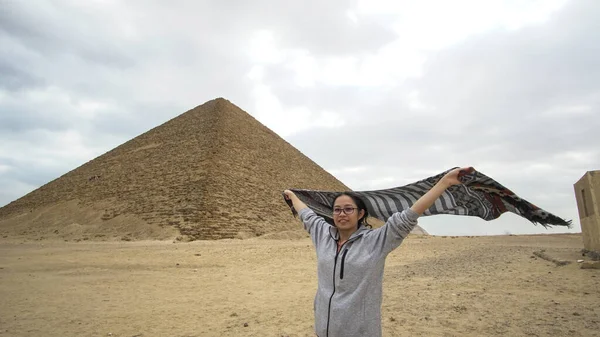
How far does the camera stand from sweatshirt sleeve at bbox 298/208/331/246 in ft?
7.29

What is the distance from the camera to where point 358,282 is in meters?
1.93

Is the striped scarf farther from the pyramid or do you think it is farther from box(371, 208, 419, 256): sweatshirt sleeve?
the pyramid

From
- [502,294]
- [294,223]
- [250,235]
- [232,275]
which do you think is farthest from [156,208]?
[502,294]

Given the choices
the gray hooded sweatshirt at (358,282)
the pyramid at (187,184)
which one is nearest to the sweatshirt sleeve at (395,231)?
the gray hooded sweatshirt at (358,282)

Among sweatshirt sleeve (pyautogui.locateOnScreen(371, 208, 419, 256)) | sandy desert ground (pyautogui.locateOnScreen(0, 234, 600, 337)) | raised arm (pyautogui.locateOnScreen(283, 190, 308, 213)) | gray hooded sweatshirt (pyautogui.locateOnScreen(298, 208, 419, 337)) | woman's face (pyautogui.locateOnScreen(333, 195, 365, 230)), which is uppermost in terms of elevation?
raised arm (pyautogui.locateOnScreen(283, 190, 308, 213))

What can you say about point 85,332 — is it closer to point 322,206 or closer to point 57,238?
point 322,206

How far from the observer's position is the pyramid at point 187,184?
21125 mm

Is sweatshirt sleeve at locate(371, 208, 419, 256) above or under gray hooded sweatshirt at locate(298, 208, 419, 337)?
above

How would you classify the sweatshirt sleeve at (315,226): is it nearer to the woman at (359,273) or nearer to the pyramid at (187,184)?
the woman at (359,273)

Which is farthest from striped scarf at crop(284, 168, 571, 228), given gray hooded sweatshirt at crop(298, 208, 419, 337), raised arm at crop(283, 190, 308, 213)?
gray hooded sweatshirt at crop(298, 208, 419, 337)

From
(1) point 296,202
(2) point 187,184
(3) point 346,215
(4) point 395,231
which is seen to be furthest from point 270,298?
(2) point 187,184

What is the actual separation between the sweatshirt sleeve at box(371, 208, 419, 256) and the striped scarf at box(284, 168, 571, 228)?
0.36 m

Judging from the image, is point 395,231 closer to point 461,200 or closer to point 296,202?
point 296,202

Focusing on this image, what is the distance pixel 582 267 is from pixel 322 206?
5924mm
